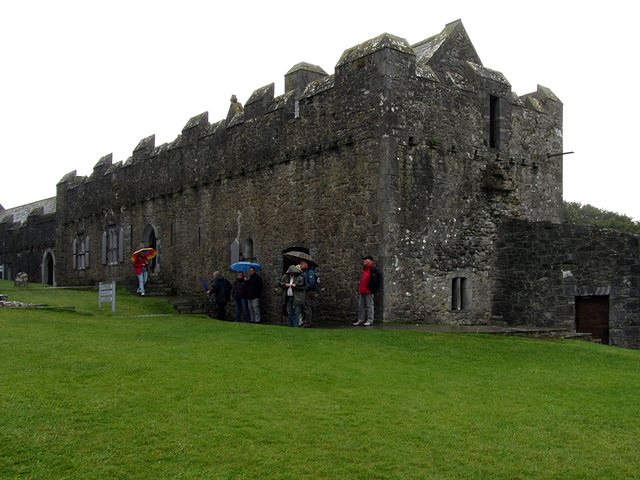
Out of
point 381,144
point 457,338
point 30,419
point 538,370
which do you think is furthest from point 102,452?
point 381,144

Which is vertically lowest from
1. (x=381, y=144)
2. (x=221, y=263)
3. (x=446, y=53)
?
(x=221, y=263)

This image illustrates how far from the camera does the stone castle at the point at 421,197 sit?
16.5m

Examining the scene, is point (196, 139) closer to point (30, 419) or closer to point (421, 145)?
point (421, 145)

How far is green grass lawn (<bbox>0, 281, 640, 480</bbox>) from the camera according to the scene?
6289mm

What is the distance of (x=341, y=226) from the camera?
1731 centimetres

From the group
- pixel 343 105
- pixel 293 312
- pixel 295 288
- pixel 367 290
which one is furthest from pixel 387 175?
pixel 293 312

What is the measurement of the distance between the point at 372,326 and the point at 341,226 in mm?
2998

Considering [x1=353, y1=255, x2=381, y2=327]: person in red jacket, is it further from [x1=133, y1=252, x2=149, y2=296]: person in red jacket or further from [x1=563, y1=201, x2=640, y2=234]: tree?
[x1=563, y1=201, x2=640, y2=234]: tree

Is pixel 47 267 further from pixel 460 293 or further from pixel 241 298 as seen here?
pixel 460 293

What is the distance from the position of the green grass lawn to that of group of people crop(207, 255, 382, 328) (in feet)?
11.1

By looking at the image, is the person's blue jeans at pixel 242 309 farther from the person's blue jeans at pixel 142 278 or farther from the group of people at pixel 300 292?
the person's blue jeans at pixel 142 278

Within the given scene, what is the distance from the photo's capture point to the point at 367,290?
51.5ft

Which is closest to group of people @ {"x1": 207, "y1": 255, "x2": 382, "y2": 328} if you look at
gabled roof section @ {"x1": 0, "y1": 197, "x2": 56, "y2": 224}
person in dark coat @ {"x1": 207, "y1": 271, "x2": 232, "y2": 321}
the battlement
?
person in dark coat @ {"x1": 207, "y1": 271, "x2": 232, "y2": 321}

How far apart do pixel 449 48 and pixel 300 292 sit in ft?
25.2
